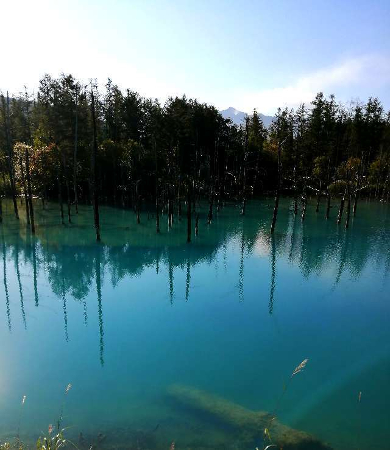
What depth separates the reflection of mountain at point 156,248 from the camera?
24.4 metres

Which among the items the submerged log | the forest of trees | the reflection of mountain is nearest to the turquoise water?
the reflection of mountain

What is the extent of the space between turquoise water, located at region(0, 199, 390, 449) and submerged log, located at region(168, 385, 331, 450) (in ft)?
1.07

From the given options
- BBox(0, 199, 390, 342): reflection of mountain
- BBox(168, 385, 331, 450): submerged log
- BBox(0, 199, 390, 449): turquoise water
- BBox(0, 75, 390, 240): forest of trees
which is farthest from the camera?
BBox(0, 75, 390, 240): forest of trees

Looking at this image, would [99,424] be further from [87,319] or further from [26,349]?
[87,319]

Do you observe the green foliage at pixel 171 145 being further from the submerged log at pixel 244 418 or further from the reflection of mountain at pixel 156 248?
the submerged log at pixel 244 418

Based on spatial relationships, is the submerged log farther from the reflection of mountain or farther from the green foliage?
the green foliage

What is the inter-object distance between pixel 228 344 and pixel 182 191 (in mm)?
36811

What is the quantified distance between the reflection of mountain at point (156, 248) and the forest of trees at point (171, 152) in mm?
2386

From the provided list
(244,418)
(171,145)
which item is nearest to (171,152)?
(171,145)

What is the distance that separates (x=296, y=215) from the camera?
151 ft

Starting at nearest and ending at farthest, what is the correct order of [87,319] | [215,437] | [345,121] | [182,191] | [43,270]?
[215,437] → [87,319] → [43,270] → [182,191] → [345,121]

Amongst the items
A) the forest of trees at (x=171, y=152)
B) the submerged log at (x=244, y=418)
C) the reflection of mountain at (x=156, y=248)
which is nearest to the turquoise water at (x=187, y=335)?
the reflection of mountain at (x=156, y=248)

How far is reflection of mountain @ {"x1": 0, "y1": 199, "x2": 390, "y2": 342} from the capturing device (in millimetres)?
24406

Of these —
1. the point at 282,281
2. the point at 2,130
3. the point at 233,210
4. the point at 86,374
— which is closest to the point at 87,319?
the point at 86,374
